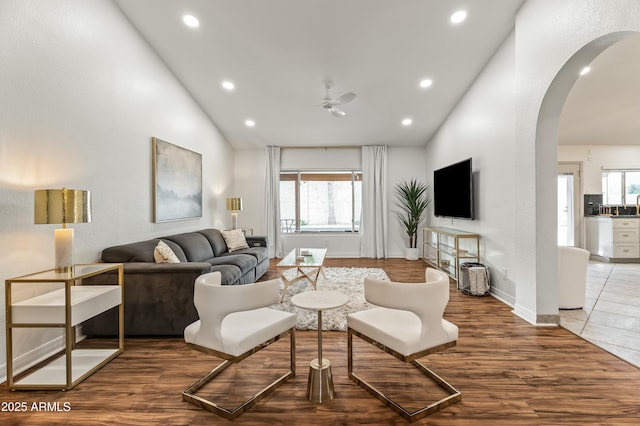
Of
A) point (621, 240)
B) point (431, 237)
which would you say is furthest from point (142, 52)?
point (621, 240)

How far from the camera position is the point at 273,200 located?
723cm

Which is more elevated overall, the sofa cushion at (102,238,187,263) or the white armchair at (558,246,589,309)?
the sofa cushion at (102,238,187,263)

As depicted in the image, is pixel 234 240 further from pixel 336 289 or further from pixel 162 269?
pixel 162 269

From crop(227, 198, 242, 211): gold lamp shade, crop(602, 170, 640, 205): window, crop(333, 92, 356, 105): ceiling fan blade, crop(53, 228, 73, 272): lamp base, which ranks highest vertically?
crop(333, 92, 356, 105): ceiling fan blade

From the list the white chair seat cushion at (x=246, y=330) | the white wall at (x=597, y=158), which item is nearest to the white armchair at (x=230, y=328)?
the white chair seat cushion at (x=246, y=330)

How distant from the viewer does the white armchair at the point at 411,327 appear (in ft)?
5.49

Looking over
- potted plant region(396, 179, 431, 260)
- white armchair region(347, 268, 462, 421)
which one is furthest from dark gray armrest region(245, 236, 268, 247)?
white armchair region(347, 268, 462, 421)

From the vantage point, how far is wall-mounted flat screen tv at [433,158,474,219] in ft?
15.2

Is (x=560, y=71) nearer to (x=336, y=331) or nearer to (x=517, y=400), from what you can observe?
(x=517, y=400)

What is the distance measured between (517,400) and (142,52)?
5.26m

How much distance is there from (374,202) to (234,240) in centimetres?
344

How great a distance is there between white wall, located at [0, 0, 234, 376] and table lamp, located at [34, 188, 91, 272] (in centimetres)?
31

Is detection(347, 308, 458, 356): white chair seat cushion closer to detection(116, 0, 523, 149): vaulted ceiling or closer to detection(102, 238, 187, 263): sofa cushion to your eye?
detection(102, 238, 187, 263): sofa cushion

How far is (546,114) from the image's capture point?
3.05m
